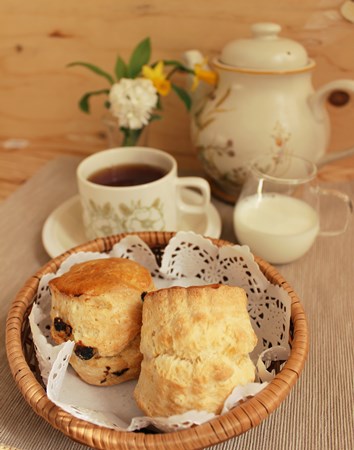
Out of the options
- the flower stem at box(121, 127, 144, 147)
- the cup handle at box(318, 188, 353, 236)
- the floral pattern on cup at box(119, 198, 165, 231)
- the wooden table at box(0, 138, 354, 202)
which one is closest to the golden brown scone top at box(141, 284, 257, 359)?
the floral pattern on cup at box(119, 198, 165, 231)

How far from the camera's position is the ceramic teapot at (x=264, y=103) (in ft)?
2.42

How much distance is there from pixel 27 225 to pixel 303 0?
69 cm

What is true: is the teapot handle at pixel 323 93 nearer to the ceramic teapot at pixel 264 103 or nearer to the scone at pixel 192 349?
the ceramic teapot at pixel 264 103

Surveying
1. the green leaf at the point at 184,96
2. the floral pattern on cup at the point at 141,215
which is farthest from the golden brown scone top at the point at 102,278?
the green leaf at the point at 184,96

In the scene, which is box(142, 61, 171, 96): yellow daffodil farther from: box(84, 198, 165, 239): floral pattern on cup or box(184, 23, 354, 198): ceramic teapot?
box(84, 198, 165, 239): floral pattern on cup

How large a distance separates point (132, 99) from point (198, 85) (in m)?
0.16

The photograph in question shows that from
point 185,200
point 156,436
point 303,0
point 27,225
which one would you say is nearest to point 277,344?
point 156,436

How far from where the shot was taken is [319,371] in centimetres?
52

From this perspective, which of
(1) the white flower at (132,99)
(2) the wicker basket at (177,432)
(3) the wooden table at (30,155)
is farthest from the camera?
(3) the wooden table at (30,155)

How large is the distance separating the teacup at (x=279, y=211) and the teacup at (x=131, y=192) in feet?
0.26

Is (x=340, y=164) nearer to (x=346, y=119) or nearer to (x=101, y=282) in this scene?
(x=346, y=119)

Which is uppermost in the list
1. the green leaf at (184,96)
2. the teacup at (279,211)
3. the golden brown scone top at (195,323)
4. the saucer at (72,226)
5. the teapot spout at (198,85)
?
the teapot spout at (198,85)

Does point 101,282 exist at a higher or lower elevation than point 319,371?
higher

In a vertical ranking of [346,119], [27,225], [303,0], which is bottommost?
[27,225]
